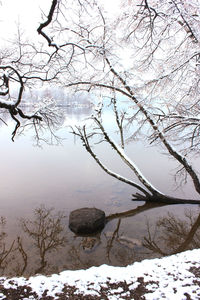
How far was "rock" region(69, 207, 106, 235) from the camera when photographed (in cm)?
796

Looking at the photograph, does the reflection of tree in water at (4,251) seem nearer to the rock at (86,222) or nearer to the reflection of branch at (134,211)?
the rock at (86,222)

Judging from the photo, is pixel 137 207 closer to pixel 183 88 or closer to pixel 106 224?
pixel 106 224

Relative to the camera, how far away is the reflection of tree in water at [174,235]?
7.07 meters

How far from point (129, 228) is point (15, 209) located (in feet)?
17.7

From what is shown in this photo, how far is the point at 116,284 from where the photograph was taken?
12.5 feet

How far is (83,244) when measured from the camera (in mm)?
7238

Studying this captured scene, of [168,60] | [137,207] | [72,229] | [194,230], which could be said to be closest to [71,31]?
[168,60]

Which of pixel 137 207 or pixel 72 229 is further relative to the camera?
pixel 137 207

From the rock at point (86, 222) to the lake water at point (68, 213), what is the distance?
29 centimetres

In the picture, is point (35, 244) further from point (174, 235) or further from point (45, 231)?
point (174, 235)

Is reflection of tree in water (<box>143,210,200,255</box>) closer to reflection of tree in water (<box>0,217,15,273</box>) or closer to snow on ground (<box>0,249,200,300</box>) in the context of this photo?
snow on ground (<box>0,249,200,300</box>)

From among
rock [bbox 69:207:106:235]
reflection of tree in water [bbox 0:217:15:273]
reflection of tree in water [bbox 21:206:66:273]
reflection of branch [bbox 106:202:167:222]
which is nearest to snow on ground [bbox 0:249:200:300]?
reflection of tree in water [bbox 21:206:66:273]

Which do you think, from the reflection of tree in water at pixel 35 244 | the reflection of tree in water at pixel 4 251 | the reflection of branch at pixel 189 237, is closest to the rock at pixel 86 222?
the reflection of tree in water at pixel 35 244

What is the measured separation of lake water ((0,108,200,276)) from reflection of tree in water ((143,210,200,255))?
0.03 m
